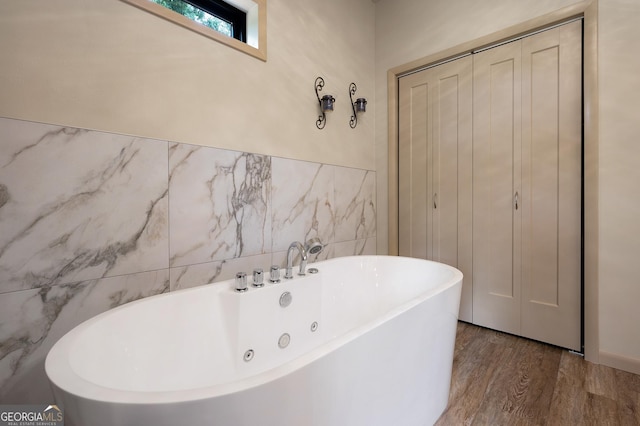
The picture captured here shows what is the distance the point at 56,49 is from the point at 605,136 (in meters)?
2.68

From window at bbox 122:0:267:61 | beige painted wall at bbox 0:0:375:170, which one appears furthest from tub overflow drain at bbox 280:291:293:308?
window at bbox 122:0:267:61

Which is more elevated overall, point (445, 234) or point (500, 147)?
point (500, 147)

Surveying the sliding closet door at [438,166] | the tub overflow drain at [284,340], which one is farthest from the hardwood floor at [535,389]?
the tub overflow drain at [284,340]

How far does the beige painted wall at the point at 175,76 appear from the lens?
1.07 m

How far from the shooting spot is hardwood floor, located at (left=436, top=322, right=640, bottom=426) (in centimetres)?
132

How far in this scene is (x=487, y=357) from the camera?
1.84 meters

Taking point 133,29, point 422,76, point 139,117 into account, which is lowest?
point 139,117

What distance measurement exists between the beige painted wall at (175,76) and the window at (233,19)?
0.05 meters

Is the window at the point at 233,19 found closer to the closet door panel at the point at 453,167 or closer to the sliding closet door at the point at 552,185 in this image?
the closet door panel at the point at 453,167

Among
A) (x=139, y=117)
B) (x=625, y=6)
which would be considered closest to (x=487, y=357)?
(x=625, y=6)

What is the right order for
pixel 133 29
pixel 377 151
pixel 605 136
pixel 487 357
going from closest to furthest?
1. pixel 133 29
2. pixel 605 136
3. pixel 487 357
4. pixel 377 151

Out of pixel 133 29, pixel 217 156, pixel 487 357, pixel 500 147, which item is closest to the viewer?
pixel 133 29

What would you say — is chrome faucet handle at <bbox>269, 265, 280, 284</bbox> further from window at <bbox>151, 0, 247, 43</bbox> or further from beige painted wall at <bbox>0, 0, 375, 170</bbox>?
window at <bbox>151, 0, 247, 43</bbox>

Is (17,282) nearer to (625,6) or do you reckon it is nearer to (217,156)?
(217,156)
